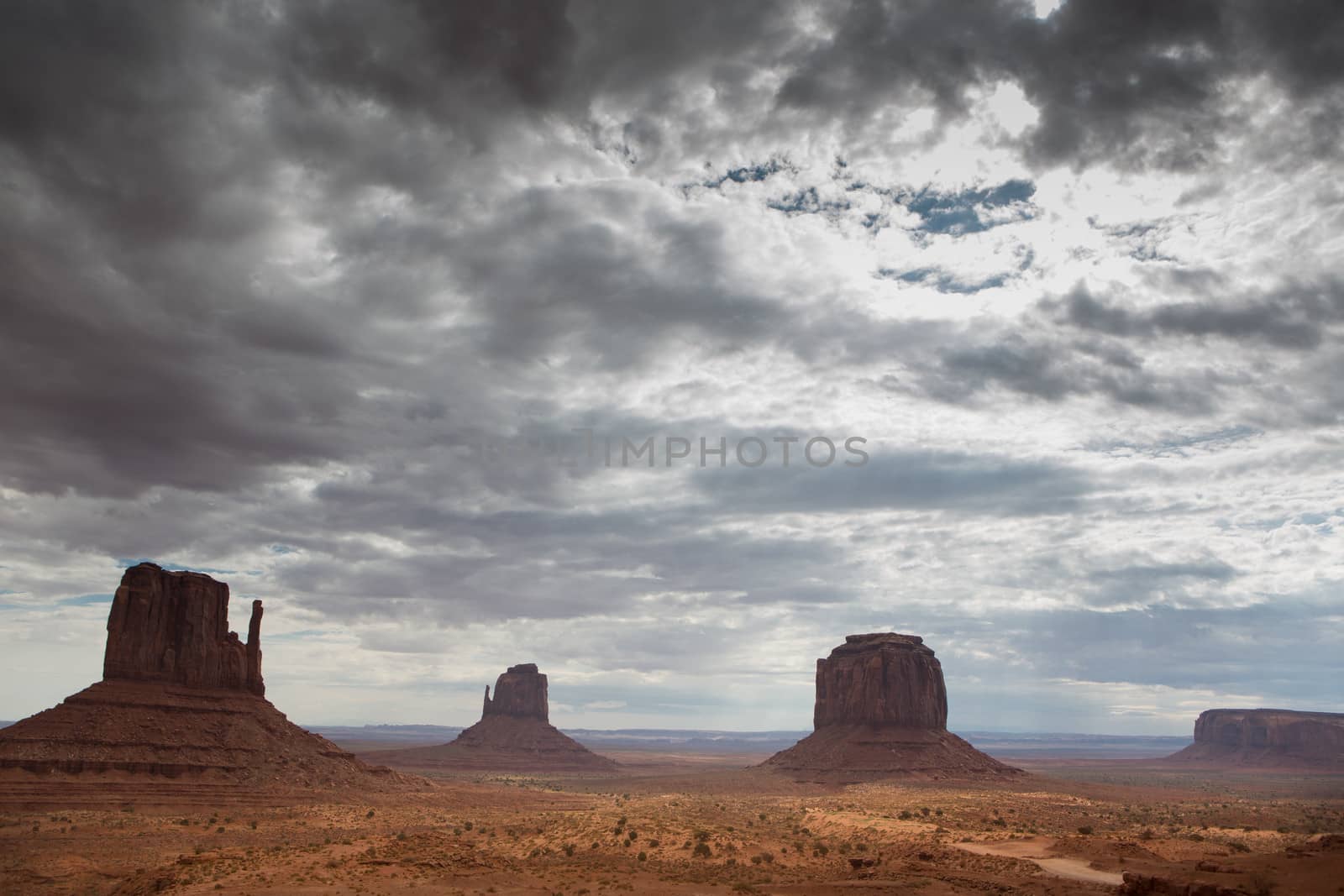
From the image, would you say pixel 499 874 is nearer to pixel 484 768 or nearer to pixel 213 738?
pixel 213 738

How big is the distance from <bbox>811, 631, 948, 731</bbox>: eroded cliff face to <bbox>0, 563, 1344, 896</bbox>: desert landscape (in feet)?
2.14

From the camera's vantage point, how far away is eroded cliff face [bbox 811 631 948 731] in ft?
448

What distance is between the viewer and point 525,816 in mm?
67438

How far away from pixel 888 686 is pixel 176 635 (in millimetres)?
97416

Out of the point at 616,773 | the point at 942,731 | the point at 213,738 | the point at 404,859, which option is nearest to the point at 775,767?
the point at 942,731

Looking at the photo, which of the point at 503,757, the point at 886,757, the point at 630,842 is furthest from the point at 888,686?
the point at 630,842

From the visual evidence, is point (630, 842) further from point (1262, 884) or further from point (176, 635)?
point (176, 635)

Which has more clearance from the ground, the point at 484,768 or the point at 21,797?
the point at 21,797

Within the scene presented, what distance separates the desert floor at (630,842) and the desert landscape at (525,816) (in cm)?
24

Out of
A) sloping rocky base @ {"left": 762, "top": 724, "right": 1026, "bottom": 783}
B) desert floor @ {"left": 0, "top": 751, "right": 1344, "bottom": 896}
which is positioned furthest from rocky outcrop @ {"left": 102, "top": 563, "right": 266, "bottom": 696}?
sloping rocky base @ {"left": 762, "top": 724, "right": 1026, "bottom": 783}

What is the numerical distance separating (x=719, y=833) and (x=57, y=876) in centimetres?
3408

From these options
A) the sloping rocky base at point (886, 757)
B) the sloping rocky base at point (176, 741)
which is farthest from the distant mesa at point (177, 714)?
the sloping rocky base at point (886, 757)

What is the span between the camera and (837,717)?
14562 centimetres

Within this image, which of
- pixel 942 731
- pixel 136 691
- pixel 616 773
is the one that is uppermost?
pixel 136 691
